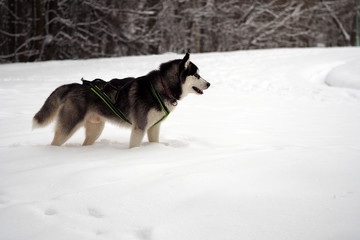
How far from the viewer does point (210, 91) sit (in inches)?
395

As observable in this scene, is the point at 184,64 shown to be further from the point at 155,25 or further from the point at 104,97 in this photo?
the point at 155,25

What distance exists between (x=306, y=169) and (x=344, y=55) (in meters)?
12.9

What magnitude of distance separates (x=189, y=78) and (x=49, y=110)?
6.50 ft

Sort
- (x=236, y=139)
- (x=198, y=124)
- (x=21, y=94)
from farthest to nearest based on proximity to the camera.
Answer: (x=21, y=94) → (x=198, y=124) → (x=236, y=139)

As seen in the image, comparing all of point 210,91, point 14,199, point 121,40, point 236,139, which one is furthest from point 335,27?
point 14,199

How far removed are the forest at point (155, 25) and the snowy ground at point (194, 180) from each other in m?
14.1

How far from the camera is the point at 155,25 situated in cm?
2164

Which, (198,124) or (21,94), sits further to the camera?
(21,94)

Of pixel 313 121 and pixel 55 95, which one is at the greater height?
pixel 55 95

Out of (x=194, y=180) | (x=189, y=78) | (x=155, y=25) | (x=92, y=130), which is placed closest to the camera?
(x=194, y=180)

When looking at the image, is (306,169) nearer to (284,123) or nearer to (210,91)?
(284,123)

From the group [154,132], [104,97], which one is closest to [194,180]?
[154,132]

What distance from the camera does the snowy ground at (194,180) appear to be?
2115 millimetres

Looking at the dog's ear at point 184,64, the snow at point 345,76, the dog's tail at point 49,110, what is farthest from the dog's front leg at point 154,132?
the snow at point 345,76
